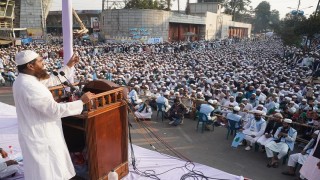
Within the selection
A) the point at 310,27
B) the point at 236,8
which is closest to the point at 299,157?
the point at 310,27

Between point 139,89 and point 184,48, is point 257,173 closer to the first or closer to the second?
point 139,89

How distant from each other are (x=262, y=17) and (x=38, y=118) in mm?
91509

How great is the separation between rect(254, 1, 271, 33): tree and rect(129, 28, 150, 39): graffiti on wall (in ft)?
212

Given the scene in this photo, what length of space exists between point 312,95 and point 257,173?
18.5 feet

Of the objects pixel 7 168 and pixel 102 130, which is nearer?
pixel 102 130

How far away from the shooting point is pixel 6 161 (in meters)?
3.94

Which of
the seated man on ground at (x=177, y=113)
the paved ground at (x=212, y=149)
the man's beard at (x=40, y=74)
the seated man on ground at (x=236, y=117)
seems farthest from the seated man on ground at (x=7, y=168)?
the seated man on ground at (x=236, y=117)

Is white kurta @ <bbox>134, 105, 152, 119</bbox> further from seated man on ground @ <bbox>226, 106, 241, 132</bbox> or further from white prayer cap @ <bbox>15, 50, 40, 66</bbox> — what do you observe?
white prayer cap @ <bbox>15, 50, 40, 66</bbox>

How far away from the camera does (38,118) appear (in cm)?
270

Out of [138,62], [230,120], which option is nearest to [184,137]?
[230,120]

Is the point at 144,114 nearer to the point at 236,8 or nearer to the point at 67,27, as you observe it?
the point at 67,27

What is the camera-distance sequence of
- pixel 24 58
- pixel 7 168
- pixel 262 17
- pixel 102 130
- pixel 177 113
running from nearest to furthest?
1. pixel 24 58
2. pixel 102 130
3. pixel 7 168
4. pixel 177 113
5. pixel 262 17

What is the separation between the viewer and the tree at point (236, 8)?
59.1m

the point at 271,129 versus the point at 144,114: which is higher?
the point at 271,129
